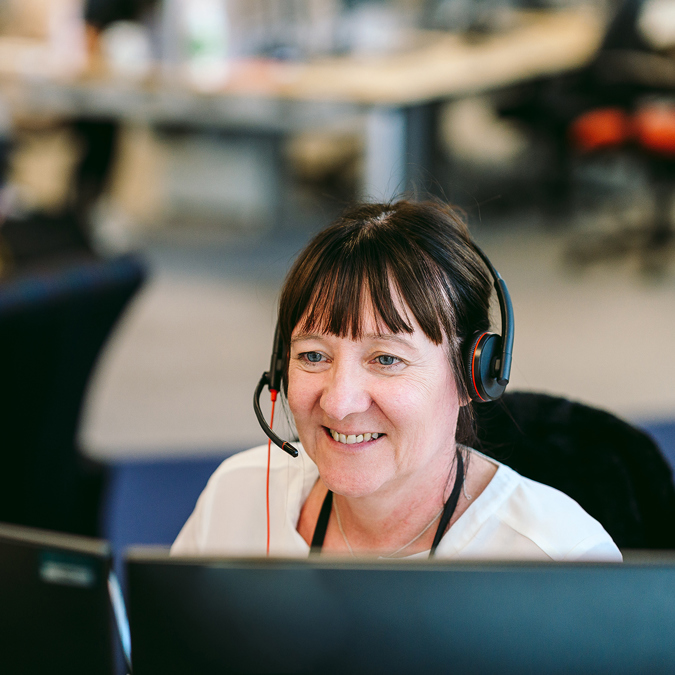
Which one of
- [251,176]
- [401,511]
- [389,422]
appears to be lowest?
[401,511]

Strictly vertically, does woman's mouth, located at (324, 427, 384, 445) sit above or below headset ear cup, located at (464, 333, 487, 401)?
below

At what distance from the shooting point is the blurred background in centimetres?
185

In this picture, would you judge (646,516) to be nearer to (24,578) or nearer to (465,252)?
(465,252)

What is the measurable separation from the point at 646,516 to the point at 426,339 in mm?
370

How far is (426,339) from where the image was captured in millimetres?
690

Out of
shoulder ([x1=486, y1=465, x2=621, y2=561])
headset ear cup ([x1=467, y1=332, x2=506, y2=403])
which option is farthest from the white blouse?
headset ear cup ([x1=467, y1=332, x2=506, y2=403])

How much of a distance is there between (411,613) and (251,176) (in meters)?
4.98

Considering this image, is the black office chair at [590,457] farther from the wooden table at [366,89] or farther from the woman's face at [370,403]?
the wooden table at [366,89]

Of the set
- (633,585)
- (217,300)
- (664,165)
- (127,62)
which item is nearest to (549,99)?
(664,165)

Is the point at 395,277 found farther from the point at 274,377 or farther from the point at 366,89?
the point at 366,89

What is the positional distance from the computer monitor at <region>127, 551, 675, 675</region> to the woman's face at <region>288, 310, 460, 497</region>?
242mm

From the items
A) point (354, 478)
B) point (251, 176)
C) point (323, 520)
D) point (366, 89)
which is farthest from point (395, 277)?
point (251, 176)

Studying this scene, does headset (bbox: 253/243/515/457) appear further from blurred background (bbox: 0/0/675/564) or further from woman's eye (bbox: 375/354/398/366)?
blurred background (bbox: 0/0/675/564)

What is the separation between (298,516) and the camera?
2.66ft
